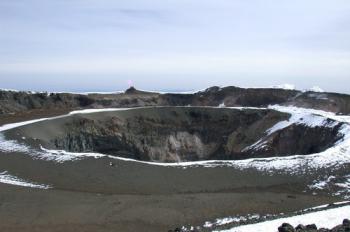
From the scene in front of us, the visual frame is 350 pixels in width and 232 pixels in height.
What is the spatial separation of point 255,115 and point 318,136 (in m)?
14.1

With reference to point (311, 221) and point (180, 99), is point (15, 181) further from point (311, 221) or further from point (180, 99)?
point (180, 99)

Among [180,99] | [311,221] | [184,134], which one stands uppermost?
[180,99]

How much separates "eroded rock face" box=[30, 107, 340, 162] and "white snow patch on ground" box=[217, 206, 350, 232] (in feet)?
97.8

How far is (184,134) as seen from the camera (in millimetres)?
65875

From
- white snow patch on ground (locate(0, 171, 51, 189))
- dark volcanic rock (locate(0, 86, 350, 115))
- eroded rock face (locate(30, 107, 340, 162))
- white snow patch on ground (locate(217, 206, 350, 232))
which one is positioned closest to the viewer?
white snow patch on ground (locate(217, 206, 350, 232))

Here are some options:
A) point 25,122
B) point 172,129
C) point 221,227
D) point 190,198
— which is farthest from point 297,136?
point 221,227

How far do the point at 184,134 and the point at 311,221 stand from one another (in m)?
46.8

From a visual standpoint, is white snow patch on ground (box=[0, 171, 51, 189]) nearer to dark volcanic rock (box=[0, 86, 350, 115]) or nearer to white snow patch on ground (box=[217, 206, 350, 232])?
white snow patch on ground (box=[217, 206, 350, 232])

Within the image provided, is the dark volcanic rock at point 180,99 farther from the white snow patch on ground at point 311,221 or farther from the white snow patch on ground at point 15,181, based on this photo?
the white snow patch on ground at point 311,221

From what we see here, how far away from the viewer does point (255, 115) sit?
6462 centimetres

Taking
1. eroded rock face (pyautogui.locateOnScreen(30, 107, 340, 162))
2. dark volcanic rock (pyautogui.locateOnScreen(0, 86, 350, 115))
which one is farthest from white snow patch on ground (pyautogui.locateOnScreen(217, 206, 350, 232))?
dark volcanic rock (pyautogui.locateOnScreen(0, 86, 350, 115))

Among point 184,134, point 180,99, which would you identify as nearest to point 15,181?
point 184,134

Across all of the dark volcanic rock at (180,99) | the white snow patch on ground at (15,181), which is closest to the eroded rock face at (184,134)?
the dark volcanic rock at (180,99)

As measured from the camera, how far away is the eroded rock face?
54.2 m
